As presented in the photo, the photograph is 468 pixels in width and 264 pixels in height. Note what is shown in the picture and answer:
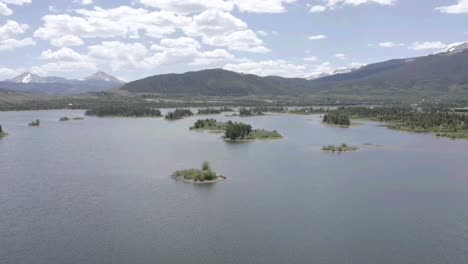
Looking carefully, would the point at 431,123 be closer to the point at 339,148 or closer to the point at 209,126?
the point at 339,148

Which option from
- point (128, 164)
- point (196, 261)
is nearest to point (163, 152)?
point (128, 164)

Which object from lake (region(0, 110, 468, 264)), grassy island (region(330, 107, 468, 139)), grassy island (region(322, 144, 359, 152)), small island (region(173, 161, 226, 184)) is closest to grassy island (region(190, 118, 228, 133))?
lake (region(0, 110, 468, 264))

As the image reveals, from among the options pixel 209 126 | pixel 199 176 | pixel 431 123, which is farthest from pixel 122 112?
pixel 199 176

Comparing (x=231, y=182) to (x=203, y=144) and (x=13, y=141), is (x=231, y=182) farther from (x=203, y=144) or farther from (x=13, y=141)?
(x=13, y=141)

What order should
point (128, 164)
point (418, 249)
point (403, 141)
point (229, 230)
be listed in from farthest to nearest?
1. point (403, 141)
2. point (128, 164)
3. point (229, 230)
4. point (418, 249)

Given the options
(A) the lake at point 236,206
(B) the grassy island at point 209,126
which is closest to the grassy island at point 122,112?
(B) the grassy island at point 209,126

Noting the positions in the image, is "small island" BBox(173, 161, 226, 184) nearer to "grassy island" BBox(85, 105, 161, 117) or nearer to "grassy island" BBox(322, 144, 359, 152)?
"grassy island" BBox(322, 144, 359, 152)
